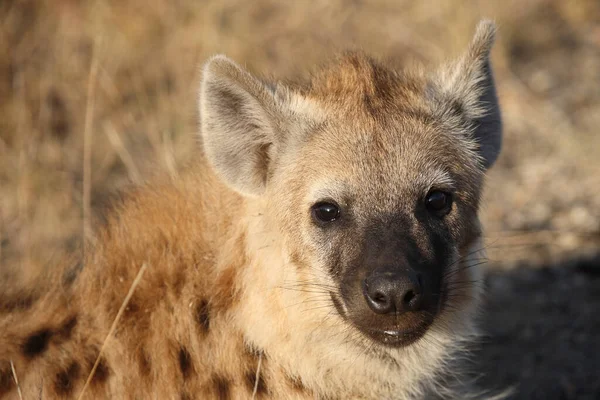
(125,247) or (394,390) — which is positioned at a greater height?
(125,247)

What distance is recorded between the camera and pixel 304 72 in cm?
385

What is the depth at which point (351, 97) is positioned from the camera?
2738 millimetres

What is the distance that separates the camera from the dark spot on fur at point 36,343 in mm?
2494

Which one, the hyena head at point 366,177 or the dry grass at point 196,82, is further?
the dry grass at point 196,82

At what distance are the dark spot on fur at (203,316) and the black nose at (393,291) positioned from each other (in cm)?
56

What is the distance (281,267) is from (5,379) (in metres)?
0.92

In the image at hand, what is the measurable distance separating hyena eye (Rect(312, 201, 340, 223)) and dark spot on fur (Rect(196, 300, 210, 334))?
0.47 metres

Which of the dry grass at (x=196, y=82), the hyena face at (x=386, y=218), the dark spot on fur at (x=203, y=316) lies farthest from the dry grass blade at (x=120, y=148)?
the hyena face at (x=386, y=218)

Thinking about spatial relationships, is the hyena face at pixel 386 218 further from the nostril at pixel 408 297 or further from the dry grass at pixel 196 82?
the dry grass at pixel 196 82

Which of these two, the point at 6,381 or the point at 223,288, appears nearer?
the point at 6,381

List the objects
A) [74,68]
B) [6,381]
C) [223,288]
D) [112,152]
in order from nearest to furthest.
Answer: [6,381]
[223,288]
[112,152]
[74,68]

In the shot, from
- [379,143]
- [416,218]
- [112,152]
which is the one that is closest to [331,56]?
[379,143]

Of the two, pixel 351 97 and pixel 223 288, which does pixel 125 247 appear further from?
pixel 351 97

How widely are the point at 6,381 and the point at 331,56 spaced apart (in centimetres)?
167
